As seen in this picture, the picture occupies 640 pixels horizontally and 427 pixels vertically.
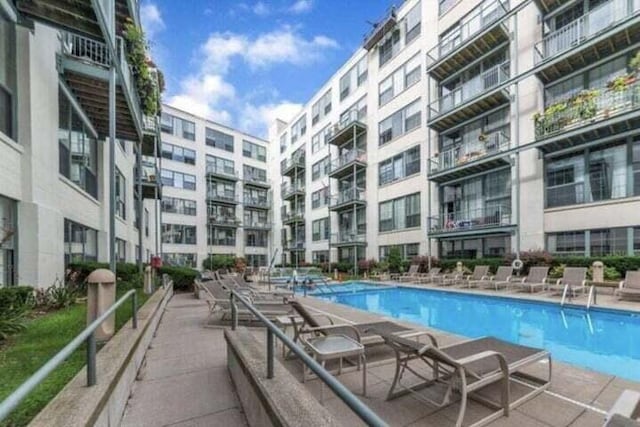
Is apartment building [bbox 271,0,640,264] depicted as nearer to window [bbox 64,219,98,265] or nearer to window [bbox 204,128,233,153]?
window [bbox 204,128,233,153]

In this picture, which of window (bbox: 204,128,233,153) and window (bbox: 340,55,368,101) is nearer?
window (bbox: 340,55,368,101)

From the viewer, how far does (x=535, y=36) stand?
16.5 meters

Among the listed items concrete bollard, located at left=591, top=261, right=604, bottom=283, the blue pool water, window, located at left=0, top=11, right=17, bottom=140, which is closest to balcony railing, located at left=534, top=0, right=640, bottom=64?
concrete bollard, located at left=591, top=261, right=604, bottom=283

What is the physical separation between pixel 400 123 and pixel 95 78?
19.8 meters

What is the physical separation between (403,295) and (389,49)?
64.5 feet

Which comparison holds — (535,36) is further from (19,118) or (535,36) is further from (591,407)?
(19,118)

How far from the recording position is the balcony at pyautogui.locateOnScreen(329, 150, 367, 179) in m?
27.4

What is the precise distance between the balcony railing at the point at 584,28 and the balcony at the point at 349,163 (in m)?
13.8

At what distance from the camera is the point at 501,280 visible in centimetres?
1478

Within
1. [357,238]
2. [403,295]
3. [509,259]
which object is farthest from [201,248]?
[509,259]

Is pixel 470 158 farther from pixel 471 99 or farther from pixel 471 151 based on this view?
pixel 471 99

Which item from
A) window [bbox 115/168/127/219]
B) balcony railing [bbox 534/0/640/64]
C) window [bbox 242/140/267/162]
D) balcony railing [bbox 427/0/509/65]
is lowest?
window [bbox 115/168/127/219]

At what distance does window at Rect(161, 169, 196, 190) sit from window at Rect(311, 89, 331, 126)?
15212 millimetres

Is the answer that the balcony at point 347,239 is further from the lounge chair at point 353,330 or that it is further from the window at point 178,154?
the lounge chair at point 353,330
